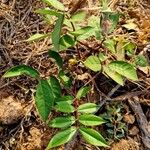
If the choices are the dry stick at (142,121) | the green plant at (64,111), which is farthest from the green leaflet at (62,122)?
the dry stick at (142,121)

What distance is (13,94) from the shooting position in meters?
1.71

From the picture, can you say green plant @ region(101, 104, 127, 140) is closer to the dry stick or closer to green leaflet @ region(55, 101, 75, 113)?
the dry stick

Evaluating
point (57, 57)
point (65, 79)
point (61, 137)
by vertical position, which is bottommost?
point (61, 137)

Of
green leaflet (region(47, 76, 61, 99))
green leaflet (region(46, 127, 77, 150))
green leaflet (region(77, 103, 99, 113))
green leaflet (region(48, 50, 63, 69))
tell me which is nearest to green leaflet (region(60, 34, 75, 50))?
green leaflet (region(48, 50, 63, 69))

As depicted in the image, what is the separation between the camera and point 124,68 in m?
1.60

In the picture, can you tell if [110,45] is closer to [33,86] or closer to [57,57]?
[57,57]

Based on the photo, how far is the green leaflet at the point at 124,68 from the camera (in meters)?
1.58

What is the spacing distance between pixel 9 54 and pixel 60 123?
0.50 metres

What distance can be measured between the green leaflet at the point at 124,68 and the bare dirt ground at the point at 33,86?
136 mm

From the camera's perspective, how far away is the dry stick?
1630 millimetres

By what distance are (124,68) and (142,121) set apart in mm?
258

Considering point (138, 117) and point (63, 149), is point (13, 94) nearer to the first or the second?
point (63, 149)

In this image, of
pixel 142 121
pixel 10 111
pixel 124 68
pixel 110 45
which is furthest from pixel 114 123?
pixel 10 111

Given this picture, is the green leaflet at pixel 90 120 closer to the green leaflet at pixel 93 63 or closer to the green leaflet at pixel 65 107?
the green leaflet at pixel 65 107
